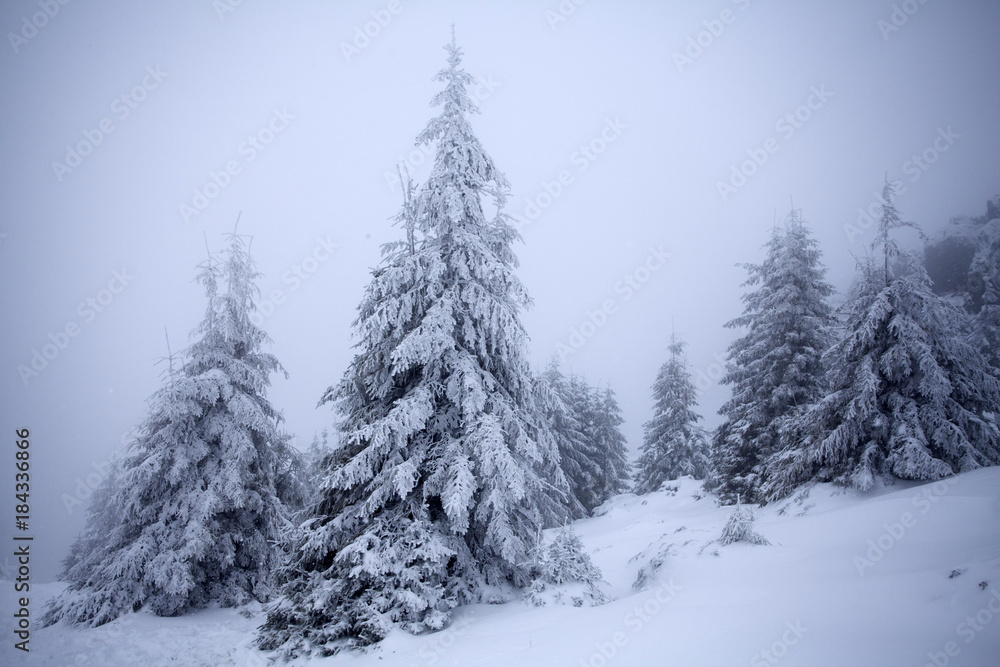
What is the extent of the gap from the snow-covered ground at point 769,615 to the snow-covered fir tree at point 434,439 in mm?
713

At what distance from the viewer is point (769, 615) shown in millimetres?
5633

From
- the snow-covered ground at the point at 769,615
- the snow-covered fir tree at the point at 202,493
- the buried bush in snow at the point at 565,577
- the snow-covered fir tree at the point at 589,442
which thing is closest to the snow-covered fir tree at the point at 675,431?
the snow-covered fir tree at the point at 589,442

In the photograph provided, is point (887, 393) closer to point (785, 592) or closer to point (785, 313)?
point (785, 313)

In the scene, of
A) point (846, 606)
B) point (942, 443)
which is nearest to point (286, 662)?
point (846, 606)

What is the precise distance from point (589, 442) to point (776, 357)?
48.5 feet

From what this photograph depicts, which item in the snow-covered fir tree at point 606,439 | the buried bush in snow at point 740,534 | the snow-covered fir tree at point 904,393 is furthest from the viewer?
the snow-covered fir tree at point 606,439

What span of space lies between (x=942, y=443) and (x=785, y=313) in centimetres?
728

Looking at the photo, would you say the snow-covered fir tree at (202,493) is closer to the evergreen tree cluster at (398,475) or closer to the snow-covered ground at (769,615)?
the evergreen tree cluster at (398,475)

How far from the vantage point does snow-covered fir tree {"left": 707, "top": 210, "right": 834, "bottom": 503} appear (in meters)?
17.2

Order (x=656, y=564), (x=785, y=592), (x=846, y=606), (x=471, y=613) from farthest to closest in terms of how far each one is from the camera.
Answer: (x=656, y=564), (x=471, y=613), (x=785, y=592), (x=846, y=606)

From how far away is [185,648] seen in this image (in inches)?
391

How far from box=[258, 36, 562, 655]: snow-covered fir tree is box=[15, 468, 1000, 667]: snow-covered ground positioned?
2.34 feet

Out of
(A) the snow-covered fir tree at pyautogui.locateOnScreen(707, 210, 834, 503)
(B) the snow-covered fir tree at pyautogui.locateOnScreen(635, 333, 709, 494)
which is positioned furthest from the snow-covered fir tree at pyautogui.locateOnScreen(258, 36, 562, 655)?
(B) the snow-covered fir tree at pyautogui.locateOnScreen(635, 333, 709, 494)

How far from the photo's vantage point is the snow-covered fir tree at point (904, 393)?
1159 centimetres
